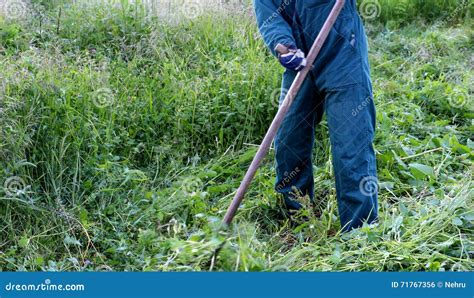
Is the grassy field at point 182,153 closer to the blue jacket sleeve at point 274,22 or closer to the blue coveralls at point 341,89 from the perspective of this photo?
the blue coveralls at point 341,89

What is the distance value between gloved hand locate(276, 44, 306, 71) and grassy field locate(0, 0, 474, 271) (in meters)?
0.86

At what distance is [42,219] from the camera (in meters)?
4.11

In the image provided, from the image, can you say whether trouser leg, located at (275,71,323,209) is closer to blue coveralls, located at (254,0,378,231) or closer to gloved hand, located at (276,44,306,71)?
blue coveralls, located at (254,0,378,231)

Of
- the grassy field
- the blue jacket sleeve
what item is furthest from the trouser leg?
the blue jacket sleeve

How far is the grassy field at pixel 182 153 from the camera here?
146 inches

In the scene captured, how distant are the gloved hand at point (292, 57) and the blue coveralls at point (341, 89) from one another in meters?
0.03

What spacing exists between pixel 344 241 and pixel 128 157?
1671mm

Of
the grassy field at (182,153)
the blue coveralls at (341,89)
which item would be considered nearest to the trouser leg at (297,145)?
the blue coveralls at (341,89)

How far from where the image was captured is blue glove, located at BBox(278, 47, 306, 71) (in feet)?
12.4

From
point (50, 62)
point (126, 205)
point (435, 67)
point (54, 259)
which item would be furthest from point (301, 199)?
point (435, 67)

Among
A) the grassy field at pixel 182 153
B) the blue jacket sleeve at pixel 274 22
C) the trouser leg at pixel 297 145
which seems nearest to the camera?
the grassy field at pixel 182 153

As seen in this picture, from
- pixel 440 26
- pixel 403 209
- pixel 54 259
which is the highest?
pixel 440 26

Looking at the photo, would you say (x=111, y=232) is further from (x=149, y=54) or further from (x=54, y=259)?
(x=149, y=54)

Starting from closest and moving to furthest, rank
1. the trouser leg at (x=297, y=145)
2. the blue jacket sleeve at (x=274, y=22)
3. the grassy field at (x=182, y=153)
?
the grassy field at (x=182, y=153), the blue jacket sleeve at (x=274, y=22), the trouser leg at (x=297, y=145)
